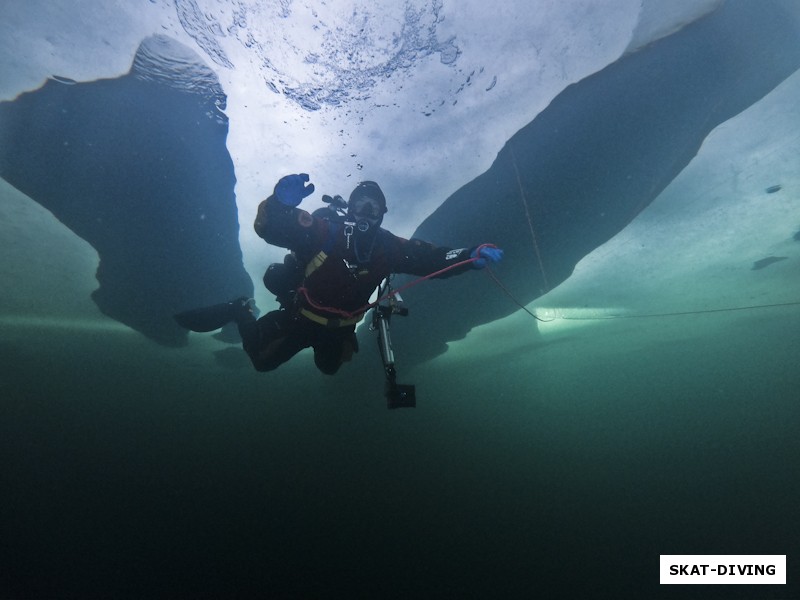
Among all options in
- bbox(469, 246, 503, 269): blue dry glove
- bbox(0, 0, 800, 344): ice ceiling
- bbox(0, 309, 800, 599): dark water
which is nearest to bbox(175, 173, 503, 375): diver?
bbox(469, 246, 503, 269): blue dry glove

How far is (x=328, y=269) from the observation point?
13.5 feet

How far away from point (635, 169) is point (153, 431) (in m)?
22.7

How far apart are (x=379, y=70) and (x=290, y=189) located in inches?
110

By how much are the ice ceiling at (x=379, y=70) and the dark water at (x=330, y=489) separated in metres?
9.05

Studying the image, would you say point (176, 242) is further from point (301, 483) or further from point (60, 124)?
point (301, 483)

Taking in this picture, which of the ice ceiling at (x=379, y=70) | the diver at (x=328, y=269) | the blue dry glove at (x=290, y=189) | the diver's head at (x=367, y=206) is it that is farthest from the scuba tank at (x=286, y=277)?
the ice ceiling at (x=379, y=70)

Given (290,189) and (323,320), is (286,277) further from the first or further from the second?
(290,189)

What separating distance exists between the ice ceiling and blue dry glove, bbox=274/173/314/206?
2496 mm

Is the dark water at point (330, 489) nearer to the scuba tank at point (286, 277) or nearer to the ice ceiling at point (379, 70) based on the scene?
the ice ceiling at point (379, 70)

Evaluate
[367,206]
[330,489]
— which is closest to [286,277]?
[367,206]

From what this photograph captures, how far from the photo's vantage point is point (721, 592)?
988 centimetres

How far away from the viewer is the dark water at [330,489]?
10.5 metres

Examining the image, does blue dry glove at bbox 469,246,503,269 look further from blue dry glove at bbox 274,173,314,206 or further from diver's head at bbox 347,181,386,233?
blue dry glove at bbox 274,173,314,206

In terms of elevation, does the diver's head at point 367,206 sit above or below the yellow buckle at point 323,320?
above
